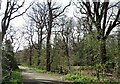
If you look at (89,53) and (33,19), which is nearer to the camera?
(89,53)

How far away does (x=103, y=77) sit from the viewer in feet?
43.8

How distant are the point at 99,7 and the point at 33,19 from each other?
23596 millimetres

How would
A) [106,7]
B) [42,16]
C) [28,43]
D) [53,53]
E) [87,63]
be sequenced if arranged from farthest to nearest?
[28,43], [42,16], [53,53], [106,7], [87,63]

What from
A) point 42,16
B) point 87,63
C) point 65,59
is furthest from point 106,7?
point 42,16

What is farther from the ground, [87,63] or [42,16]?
[42,16]

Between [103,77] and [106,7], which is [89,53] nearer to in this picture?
[103,77]

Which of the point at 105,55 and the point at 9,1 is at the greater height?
the point at 9,1

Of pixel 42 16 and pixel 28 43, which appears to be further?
pixel 28 43

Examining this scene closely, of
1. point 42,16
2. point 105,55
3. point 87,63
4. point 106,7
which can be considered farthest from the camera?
point 42,16

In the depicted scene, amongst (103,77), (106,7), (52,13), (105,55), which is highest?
(52,13)

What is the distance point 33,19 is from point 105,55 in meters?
31.1

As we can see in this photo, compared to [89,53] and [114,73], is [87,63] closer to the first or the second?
[89,53]

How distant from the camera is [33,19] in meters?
43.3

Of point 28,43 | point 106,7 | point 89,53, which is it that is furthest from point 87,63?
point 28,43
